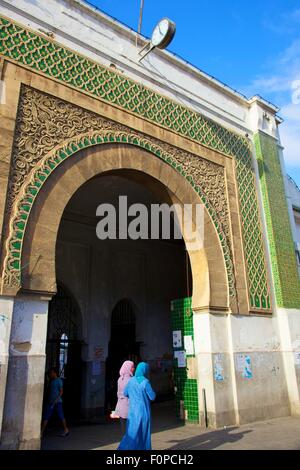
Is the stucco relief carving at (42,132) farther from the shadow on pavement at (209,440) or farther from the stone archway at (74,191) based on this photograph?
the shadow on pavement at (209,440)

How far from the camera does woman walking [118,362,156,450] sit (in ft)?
12.5

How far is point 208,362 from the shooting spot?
6.11m

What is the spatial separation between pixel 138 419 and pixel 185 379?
284 centimetres

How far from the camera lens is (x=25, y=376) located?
423cm

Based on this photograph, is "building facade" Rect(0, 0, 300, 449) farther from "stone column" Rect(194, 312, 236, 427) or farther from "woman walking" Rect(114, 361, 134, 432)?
Answer: "woman walking" Rect(114, 361, 134, 432)

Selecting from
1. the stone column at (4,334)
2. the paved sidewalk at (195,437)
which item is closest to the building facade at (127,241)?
the stone column at (4,334)

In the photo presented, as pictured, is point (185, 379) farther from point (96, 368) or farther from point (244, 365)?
point (96, 368)

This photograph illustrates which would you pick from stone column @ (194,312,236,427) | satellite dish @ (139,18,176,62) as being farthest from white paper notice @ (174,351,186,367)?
satellite dish @ (139,18,176,62)

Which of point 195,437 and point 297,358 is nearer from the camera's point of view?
point 195,437

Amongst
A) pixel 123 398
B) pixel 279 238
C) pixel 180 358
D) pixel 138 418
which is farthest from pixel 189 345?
pixel 279 238

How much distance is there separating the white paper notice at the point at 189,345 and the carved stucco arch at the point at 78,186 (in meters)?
0.61

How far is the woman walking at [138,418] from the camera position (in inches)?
150

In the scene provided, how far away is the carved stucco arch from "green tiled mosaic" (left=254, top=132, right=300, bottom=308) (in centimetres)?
137

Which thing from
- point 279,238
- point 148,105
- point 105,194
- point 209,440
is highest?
point 148,105
